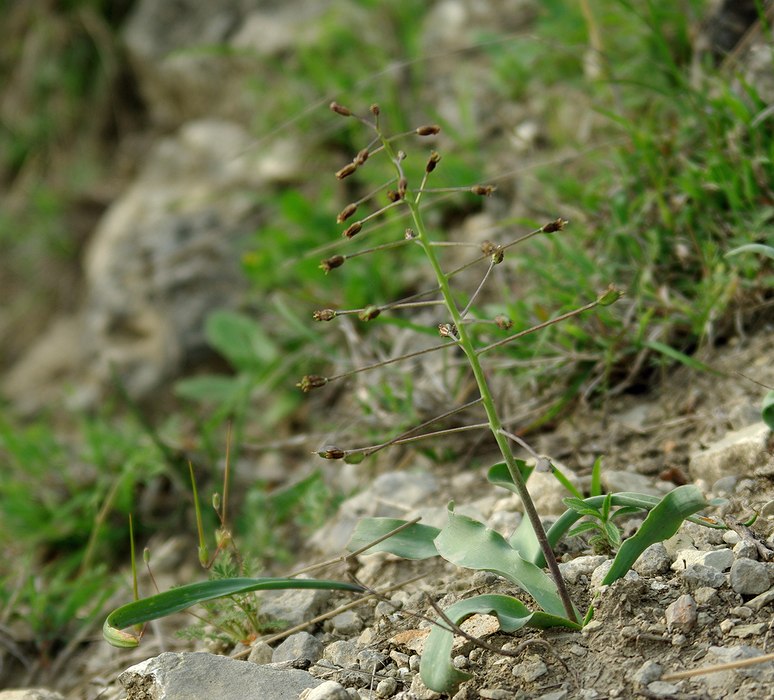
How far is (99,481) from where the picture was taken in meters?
2.94

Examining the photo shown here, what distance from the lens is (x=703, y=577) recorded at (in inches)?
60.5

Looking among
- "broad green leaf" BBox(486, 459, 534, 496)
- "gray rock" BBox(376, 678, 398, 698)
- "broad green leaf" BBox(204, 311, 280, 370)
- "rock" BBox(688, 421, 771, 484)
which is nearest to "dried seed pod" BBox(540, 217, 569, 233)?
"broad green leaf" BBox(486, 459, 534, 496)

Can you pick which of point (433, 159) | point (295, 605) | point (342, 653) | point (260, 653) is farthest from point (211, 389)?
point (433, 159)

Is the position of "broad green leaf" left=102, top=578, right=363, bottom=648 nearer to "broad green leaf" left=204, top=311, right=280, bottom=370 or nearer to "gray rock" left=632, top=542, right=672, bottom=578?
"gray rock" left=632, top=542, right=672, bottom=578

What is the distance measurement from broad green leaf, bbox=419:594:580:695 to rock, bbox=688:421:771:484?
0.59m

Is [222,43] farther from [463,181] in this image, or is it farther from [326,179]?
[463,181]

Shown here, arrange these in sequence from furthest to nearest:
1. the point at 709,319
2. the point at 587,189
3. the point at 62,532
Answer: the point at 62,532, the point at 587,189, the point at 709,319

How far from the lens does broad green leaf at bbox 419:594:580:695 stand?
1.42 m

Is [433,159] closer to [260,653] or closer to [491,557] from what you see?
[491,557]

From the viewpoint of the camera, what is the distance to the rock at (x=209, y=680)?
154 cm

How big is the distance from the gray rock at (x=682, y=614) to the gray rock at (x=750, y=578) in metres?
0.09

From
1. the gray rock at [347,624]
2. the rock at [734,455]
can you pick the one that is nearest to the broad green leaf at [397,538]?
the gray rock at [347,624]

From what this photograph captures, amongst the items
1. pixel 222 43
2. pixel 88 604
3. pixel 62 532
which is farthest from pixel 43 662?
pixel 222 43

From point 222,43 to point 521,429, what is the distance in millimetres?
3251
